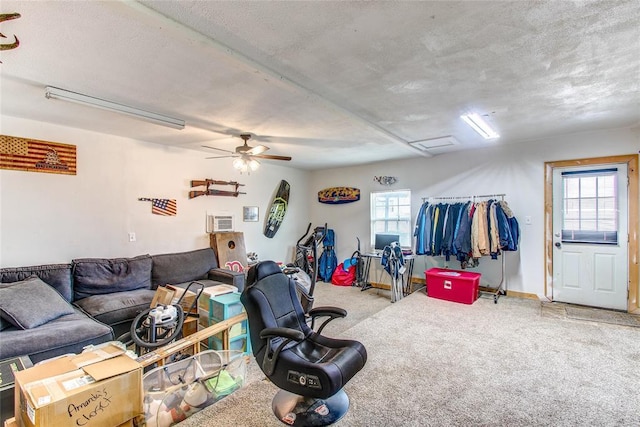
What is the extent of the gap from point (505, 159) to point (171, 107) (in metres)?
4.84

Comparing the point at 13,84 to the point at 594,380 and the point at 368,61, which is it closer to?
the point at 368,61

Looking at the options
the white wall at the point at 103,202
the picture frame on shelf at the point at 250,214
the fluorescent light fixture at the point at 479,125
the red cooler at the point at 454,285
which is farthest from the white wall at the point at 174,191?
the fluorescent light fixture at the point at 479,125

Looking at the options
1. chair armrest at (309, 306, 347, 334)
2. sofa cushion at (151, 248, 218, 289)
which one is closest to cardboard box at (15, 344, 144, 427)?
chair armrest at (309, 306, 347, 334)

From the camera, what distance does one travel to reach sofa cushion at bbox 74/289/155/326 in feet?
Answer: 10.7

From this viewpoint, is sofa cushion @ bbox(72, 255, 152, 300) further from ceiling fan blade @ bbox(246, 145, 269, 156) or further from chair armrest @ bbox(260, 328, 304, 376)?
chair armrest @ bbox(260, 328, 304, 376)

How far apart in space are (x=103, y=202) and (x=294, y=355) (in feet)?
11.9

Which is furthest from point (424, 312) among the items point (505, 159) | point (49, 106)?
point (49, 106)

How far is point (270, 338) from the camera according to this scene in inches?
82.4

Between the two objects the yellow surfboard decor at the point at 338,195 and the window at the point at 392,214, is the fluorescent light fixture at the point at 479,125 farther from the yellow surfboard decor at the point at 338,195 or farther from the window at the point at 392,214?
the yellow surfboard decor at the point at 338,195

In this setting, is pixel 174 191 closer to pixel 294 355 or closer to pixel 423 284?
pixel 294 355

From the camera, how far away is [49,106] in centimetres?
311

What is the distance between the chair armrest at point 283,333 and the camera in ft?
6.25

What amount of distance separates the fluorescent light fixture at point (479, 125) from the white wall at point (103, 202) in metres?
3.97

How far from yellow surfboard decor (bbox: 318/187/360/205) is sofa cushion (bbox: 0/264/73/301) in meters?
4.80
